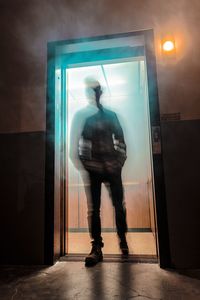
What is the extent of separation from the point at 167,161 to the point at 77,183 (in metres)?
0.83

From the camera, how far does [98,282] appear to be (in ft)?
4.01

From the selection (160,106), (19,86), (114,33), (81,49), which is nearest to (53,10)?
(81,49)

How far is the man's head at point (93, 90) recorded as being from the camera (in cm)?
200

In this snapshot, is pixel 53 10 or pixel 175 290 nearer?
pixel 175 290

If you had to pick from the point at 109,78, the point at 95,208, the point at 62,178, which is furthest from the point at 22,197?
the point at 109,78

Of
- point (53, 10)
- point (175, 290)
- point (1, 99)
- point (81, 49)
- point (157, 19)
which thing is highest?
point (53, 10)

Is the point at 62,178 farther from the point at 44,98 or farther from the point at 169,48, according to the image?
the point at 169,48

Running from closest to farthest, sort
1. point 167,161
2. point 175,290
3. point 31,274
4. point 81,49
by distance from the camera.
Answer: point 175,290 → point 31,274 → point 167,161 → point 81,49

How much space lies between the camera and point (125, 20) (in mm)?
1718

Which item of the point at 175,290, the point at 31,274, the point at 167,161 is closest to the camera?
the point at 175,290

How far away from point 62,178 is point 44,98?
0.63 meters

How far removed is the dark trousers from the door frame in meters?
0.23

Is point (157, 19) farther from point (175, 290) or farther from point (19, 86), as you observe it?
point (175, 290)

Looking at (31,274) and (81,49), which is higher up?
(81,49)
